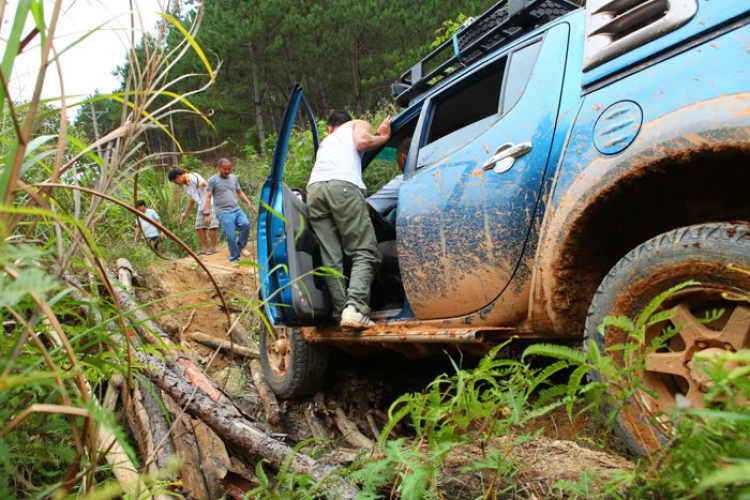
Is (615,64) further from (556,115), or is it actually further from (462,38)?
(462,38)

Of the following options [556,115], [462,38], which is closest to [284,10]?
[462,38]

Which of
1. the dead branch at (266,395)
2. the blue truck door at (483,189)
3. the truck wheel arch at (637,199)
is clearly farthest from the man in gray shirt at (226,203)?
the truck wheel arch at (637,199)

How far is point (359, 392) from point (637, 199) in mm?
2276

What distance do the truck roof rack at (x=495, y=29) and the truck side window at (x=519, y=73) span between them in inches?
11.7

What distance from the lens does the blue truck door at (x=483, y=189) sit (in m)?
1.92

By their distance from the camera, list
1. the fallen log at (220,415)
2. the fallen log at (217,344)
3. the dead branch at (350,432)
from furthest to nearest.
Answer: the fallen log at (217,344) < the dead branch at (350,432) < the fallen log at (220,415)

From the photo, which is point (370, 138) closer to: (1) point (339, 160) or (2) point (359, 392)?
(1) point (339, 160)

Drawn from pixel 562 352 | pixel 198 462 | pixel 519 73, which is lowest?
pixel 198 462

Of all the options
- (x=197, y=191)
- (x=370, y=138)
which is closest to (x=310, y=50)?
(x=197, y=191)

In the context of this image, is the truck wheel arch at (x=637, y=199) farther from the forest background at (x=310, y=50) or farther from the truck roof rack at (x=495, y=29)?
the forest background at (x=310, y=50)

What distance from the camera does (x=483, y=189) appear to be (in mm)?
2049

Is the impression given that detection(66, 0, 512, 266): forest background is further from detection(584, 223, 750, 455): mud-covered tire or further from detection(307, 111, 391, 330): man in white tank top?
detection(584, 223, 750, 455): mud-covered tire

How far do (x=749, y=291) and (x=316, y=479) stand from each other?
1.38 meters

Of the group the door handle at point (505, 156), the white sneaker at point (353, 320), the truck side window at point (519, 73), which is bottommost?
the white sneaker at point (353, 320)
